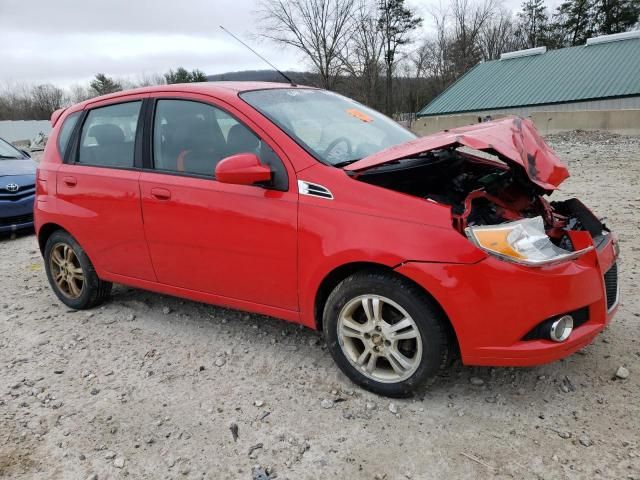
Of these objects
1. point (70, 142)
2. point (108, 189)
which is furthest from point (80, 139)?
point (108, 189)

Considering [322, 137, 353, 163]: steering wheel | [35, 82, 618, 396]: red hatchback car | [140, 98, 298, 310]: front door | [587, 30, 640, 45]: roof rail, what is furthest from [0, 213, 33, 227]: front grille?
[587, 30, 640, 45]: roof rail

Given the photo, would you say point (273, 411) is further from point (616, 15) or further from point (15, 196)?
point (616, 15)

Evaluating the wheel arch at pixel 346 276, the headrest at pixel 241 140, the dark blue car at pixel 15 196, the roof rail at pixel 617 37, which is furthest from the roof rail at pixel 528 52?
the wheel arch at pixel 346 276

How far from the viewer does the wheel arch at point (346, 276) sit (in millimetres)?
2564

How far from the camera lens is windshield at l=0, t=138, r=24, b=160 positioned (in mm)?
8305

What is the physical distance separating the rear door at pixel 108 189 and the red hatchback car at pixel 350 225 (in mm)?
15

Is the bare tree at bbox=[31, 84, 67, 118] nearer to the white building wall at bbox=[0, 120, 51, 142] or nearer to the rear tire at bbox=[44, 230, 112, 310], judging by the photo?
the white building wall at bbox=[0, 120, 51, 142]

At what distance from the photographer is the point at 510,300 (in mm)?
2365

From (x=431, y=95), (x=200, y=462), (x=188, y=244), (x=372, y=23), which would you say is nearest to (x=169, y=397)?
(x=200, y=462)

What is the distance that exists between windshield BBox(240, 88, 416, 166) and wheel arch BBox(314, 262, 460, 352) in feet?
2.07

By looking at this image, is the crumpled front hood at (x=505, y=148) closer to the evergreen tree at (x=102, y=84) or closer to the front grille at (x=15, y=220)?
the front grille at (x=15, y=220)

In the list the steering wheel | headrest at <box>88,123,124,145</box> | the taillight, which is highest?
headrest at <box>88,123,124,145</box>

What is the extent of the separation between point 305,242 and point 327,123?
3.11 ft

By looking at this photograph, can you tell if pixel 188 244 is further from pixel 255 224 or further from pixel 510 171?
pixel 510 171
